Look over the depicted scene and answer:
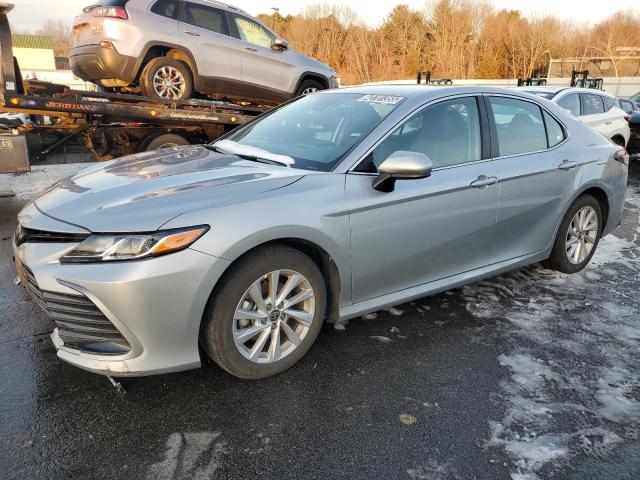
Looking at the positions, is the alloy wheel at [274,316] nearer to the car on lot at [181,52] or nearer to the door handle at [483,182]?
the door handle at [483,182]

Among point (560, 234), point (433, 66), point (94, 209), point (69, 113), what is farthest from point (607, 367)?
point (433, 66)

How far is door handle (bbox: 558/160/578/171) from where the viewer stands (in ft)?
13.3

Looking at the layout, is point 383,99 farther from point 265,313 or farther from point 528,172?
point 265,313

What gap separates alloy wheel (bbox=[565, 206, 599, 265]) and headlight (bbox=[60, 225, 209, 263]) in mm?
3414

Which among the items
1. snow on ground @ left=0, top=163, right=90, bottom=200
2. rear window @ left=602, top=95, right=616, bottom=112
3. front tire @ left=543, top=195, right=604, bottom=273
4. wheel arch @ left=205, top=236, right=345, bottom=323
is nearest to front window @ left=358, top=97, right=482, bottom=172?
wheel arch @ left=205, top=236, right=345, bottom=323

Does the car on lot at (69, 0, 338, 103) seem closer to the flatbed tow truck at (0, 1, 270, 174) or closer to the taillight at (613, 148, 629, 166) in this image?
the flatbed tow truck at (0, 1, 270, 174)

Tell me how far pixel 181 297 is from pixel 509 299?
2.66 m

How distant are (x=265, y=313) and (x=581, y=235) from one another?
3.17 m

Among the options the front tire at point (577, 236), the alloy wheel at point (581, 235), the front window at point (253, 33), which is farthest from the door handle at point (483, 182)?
the front window at point (253, 33)

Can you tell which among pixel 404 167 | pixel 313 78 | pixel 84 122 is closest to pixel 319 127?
pixel 404 167

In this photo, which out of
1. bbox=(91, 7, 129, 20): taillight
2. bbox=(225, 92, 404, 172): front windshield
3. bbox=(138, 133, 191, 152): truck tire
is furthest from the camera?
bbox=(138, 133, 191, 152): truck tire

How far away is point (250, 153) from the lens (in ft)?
11.1

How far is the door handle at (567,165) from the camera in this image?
13.3ft

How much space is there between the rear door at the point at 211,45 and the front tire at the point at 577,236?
574 centimetres
